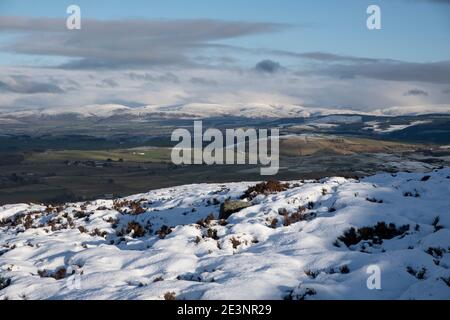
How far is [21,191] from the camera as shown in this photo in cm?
12362

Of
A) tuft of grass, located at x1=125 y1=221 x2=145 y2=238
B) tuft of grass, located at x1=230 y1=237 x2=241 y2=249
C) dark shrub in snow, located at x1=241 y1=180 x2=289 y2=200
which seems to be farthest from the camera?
dark shrub in snow, located at x1=241 y1=180 x2=289 y2=200

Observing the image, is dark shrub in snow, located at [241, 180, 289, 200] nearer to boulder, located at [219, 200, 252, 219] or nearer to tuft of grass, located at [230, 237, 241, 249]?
boulder, located at [219, 200, 252, 219]

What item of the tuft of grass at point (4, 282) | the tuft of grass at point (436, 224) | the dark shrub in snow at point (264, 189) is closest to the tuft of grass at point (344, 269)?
the tuft of grass at point (436, 224)

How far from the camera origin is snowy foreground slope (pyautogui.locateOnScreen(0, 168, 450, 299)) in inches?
490

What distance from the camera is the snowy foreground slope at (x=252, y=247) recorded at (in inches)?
490

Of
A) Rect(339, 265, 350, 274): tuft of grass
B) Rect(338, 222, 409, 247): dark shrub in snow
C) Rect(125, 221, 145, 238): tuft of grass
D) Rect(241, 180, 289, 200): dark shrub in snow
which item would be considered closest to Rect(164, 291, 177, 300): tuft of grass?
Rect(339, 265, 350, 274): tuft of grass

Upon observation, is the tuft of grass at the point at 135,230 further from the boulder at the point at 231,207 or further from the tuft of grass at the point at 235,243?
the tuft of grass at the point at 235,243

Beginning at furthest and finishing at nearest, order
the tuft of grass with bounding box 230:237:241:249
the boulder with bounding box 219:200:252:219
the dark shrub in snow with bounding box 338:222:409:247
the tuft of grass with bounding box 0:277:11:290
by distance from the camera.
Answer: the boulder with bounding box 219:200:252:219 → the tuft of grass with bounding box 230:237:241:249 → the dark shrub in snow with bounding box 338:222:409:247 → the tuft of grass with bounding box 0:277:11:290

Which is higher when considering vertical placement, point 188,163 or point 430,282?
point 430,282

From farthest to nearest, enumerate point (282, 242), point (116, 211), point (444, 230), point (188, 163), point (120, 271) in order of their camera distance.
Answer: point (188, 163)
point (116, 211)
point (282, 242)
point (444, 230)
point (120, 271)
